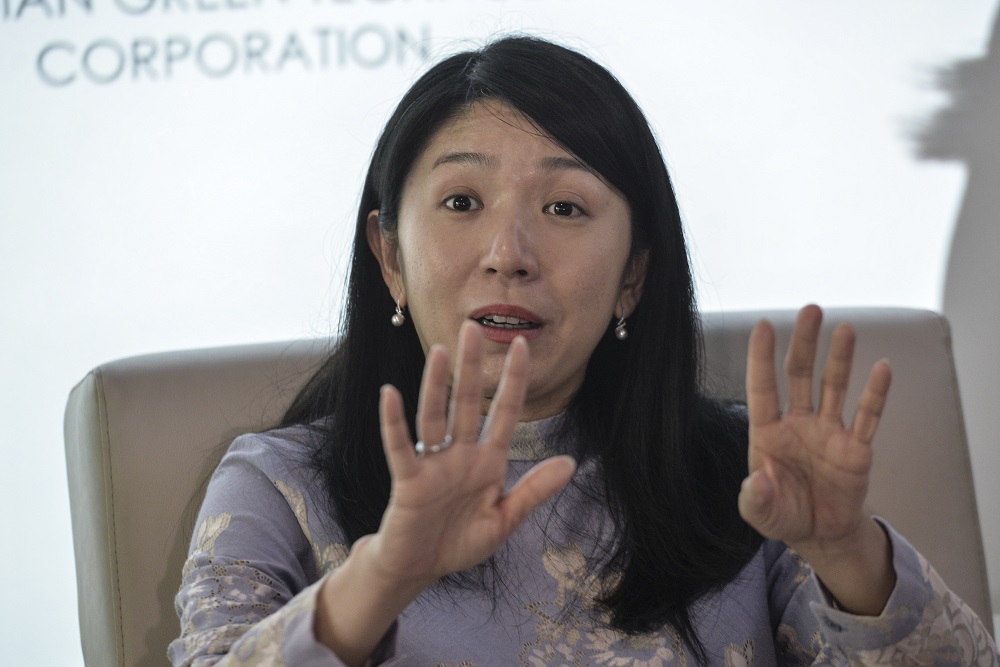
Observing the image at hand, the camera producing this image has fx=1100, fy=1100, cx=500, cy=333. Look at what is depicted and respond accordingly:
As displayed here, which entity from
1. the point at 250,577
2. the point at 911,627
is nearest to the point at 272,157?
the point at 250,577

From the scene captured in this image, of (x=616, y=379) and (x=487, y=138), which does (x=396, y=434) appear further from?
(x=616, y=379)

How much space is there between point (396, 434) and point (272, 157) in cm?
146

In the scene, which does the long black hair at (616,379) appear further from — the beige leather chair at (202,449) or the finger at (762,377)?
the finger at (762,377)

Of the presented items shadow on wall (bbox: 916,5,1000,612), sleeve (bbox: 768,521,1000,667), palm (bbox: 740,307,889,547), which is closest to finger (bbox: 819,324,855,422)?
palm (bbox: 740,307,889,547)

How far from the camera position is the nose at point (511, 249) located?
1230 millimetres

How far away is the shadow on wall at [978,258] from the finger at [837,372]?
1444mm

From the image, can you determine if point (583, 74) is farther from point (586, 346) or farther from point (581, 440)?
point (581, 440)

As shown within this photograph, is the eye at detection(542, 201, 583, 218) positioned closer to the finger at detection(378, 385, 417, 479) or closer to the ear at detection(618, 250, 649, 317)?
the ear at detection(618, 250, 649, 317)

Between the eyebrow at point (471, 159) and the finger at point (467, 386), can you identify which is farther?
the eyebrow at point (471, 159)

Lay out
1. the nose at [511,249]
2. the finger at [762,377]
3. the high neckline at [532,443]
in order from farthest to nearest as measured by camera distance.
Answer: the high neckline at [532,443]
the nose at [511,249]
the finger at [762,377]

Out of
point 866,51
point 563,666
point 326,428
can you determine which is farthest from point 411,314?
point 866,51

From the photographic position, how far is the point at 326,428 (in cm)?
142

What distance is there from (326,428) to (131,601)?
1.10ft

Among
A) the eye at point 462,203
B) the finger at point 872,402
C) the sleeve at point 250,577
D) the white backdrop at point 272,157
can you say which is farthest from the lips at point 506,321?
the white backdrop at point 272,157
